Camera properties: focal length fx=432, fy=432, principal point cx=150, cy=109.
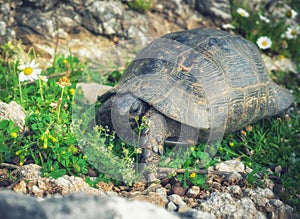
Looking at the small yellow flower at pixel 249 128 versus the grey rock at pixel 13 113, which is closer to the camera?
the grey rock at pixel 13 113

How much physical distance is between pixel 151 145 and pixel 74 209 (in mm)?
1934

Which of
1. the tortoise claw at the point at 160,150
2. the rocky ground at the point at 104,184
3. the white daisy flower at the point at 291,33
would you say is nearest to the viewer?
the rocky ground at the point at 104,184

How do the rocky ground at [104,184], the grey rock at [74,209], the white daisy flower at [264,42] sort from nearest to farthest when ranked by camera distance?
the grey rock at [74,209]
the rocky ground at [104,184]
the white daisy flower at [264,42]

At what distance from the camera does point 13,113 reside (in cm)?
392

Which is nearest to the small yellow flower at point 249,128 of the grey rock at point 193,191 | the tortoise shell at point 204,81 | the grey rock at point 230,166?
the tortoise shell at point 204,81

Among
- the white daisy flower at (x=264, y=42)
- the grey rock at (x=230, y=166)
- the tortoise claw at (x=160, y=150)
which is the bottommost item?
the grey rock at (x=230, y=166)

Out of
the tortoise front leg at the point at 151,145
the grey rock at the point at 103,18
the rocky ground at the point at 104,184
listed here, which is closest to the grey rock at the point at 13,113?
the rocky ground at the point at 104,184

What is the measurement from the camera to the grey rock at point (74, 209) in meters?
1.81

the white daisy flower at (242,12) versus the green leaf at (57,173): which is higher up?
the white daisy flower at (242,12)

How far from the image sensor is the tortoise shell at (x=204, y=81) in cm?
388

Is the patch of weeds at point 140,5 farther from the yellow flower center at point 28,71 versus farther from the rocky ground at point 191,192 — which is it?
the rocky ground at point 191,192

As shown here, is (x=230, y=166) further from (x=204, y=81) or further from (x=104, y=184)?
(x=104, y=184)

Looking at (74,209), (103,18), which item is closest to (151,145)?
(74,209)

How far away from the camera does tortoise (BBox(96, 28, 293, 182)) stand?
382cm
